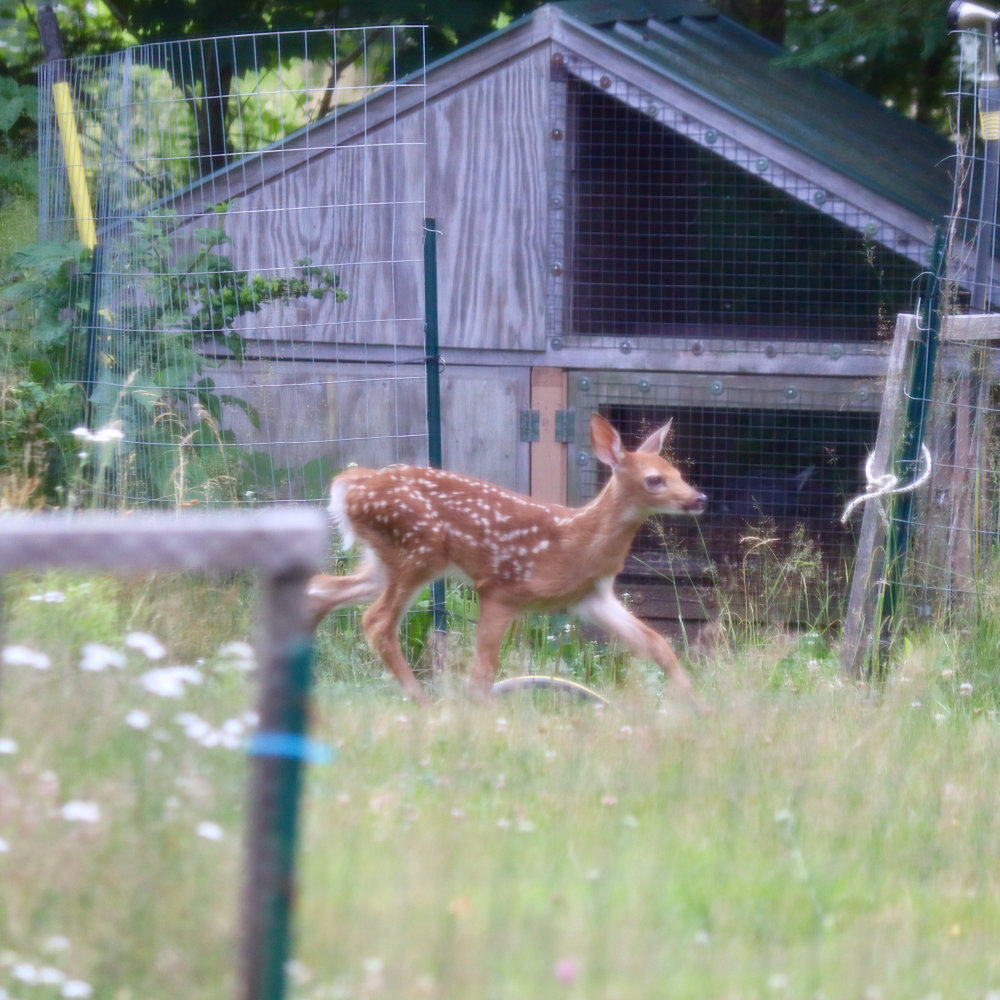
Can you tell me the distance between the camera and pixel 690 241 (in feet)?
30.8

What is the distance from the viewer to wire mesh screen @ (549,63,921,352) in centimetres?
772

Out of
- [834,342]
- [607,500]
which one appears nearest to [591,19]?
[834,342]

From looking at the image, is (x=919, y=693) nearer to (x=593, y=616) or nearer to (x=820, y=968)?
(x=593, y=616)

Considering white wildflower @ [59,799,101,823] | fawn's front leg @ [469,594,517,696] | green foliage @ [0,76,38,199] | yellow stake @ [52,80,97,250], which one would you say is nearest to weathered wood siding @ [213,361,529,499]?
yellow stake @ [52,80,97,250]

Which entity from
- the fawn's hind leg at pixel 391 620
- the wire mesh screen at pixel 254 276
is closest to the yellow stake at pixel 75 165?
the wire mesh screen at pixel 254 276

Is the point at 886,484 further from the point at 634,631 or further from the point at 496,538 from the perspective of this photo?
the point at 496,538

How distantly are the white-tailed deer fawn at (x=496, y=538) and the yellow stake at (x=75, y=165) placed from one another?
289 cm

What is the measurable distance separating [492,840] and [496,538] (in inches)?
108

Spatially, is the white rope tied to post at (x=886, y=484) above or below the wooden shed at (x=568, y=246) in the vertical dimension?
below

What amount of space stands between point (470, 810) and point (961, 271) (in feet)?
13.6

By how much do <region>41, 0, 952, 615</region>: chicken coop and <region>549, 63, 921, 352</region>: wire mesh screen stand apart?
30 millimetres

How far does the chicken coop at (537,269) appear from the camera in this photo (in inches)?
305

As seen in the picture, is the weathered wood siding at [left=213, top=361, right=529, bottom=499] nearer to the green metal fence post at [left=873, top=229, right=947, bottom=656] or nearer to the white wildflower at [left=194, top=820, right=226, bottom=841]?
the green metal fence post at [left=873, top=229, right=947, bottom=656]

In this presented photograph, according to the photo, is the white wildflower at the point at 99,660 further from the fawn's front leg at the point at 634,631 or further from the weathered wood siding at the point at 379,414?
the weathered wood siding at the point at 379,414
